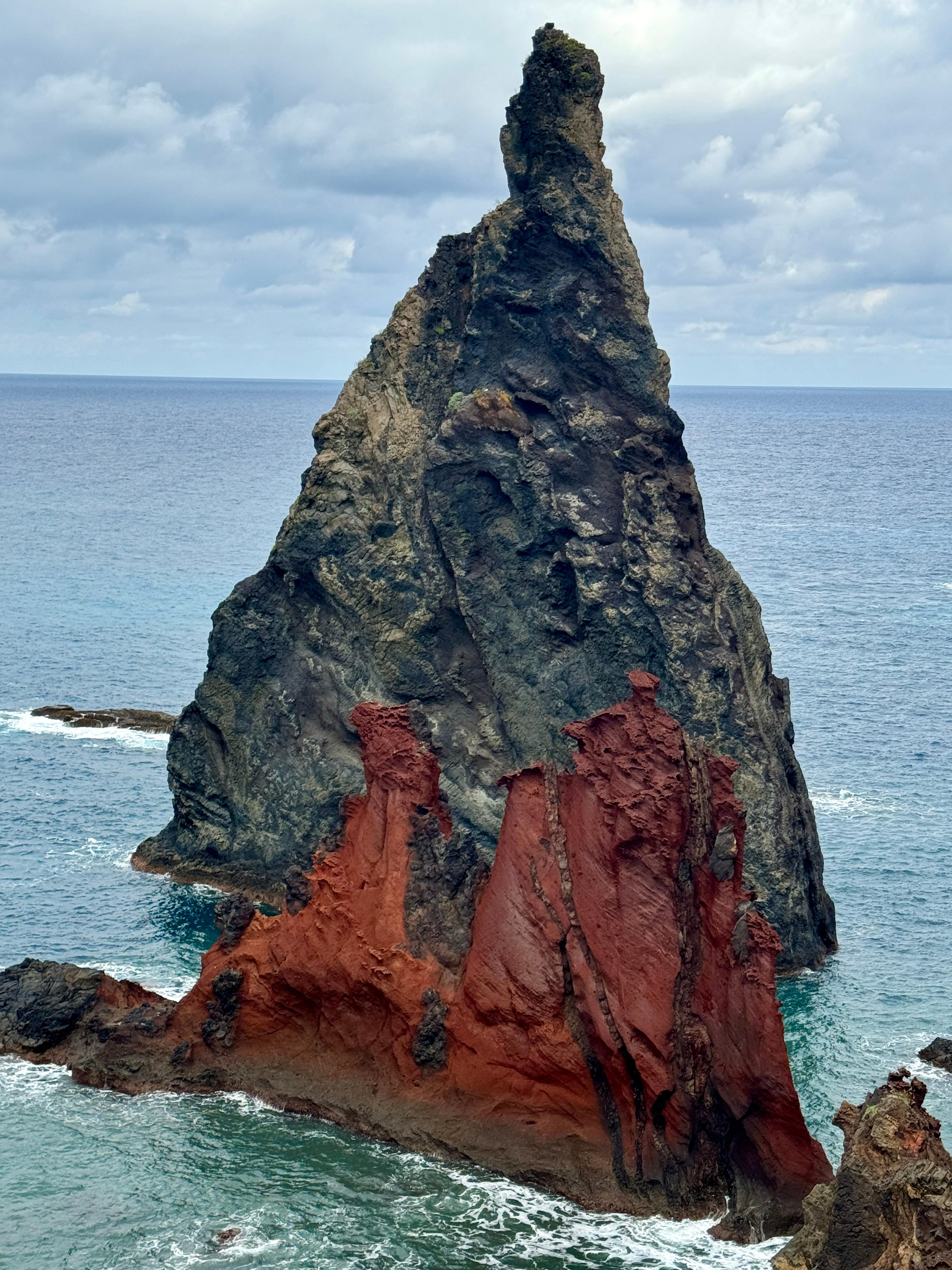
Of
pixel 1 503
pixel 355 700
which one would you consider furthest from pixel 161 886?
pixel 1 503

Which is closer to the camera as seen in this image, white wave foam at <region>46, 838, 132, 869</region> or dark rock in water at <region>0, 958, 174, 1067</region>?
dark rock in water at <region>0, 958, 174, 1067</region>

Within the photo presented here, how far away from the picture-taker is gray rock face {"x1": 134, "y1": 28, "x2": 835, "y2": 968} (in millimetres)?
56969

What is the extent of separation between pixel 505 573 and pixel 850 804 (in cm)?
2190

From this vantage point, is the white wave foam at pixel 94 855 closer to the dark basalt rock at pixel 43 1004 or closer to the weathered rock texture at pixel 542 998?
the dark basalt rock at pixel 43 1004

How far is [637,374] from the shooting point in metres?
57.5

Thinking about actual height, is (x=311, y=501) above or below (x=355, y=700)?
above

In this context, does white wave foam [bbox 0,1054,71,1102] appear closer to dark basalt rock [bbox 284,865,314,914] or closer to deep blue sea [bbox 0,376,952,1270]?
deep blue sea [bbox 0,376,952,1270]

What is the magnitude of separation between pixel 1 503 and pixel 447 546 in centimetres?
13516

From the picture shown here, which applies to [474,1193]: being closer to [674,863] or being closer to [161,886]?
[674,863]

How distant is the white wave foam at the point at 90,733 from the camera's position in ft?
270

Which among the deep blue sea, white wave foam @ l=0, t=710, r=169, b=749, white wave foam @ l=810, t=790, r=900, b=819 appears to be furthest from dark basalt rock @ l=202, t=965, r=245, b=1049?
white wave foam @ l=0, t=710, r=169, b=749

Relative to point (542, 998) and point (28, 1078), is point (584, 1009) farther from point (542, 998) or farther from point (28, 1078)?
point (28, 1078)

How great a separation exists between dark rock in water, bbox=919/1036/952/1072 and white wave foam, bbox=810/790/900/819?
2137cm

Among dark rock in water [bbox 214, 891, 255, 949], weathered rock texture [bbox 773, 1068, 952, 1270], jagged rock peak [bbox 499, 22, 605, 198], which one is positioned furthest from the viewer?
jagged rock peak [bbox 499, 22, 605, 198]
